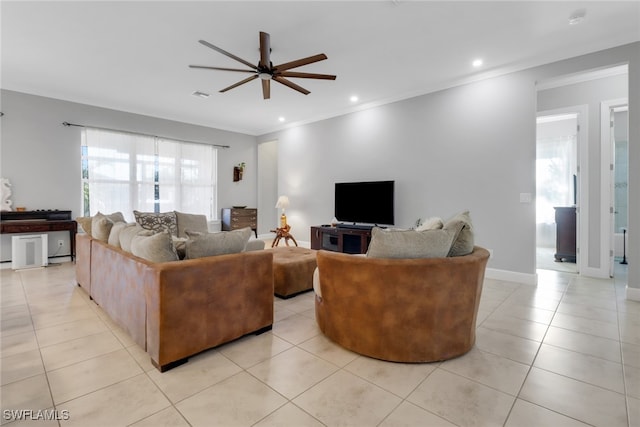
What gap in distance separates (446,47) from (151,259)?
3642mm

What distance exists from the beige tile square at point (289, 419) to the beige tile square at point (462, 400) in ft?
1.79

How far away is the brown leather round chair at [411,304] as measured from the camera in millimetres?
1896

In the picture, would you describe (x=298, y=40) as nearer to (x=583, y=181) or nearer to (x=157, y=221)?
(x=157, y=221)

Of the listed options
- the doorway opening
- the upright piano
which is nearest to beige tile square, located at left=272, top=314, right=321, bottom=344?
the upright piano

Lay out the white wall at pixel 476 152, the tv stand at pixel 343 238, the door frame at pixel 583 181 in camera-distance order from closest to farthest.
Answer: the white wall at pixel 476 152 → the door frame at pixel 583 181 → the tv stand at pixel 343 238

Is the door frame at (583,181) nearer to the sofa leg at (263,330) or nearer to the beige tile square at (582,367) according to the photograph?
the beige tile square at (582,367)

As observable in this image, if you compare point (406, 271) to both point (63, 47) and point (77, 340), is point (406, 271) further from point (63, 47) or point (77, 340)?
point (63, 47)

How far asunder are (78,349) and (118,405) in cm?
90

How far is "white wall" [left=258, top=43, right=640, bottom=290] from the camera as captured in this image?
3524mm

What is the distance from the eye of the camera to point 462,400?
158 cm

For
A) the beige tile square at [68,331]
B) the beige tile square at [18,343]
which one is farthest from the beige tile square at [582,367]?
the beige tile square at [18,343]

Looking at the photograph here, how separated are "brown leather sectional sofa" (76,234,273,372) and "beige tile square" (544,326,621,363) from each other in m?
2.23

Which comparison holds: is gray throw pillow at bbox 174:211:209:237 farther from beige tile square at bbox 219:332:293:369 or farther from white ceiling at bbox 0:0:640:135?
beige tile square at bbox 219:332:293:369

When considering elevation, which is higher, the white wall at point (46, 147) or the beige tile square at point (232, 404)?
the white wall at point (46, 147)
